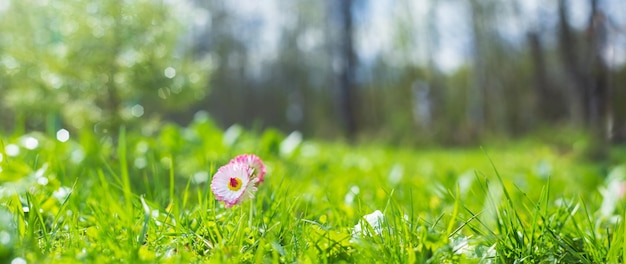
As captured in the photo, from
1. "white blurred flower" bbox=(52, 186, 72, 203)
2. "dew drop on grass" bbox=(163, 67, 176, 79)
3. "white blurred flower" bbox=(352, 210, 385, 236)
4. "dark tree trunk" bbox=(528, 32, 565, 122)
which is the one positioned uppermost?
"dew drop on grass" bbox=(163, 67, 176, 79)

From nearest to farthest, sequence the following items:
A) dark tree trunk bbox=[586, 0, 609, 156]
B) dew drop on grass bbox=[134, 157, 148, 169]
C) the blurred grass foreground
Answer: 1. the blurred grass foreground
2. dew drop on grass bbox=[134, 157, 148, 169]
3. dark tree trunk bbox=[586, 0, 609, 156]

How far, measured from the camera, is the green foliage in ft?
9.39

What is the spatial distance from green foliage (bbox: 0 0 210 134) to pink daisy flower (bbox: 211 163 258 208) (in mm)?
1994

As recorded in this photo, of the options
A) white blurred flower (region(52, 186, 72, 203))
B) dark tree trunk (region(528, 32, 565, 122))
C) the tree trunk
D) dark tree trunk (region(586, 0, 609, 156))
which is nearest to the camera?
white blurred flower (region(52, 186, 72, 203))

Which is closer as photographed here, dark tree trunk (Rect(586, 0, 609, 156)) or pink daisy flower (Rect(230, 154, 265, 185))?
pink daisy flower (Rect(230, 154, 265, 185))

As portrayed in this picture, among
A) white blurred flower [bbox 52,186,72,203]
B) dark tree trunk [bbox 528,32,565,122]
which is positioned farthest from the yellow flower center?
dark tree trunk [bbox 528,32,565,122]

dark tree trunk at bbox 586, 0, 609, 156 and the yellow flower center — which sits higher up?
the yellow flower center

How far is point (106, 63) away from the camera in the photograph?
9.55ft

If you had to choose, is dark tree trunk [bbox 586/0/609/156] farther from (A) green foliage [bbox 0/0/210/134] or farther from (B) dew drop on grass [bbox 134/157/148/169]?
(B) dew drop on grass [bbox 134/157/148/169]

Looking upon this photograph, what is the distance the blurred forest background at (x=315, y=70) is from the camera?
9.61 ft

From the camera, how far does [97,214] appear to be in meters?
1.09

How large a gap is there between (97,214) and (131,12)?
2.01 meters

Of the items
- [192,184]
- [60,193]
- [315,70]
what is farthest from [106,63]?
[315,70]

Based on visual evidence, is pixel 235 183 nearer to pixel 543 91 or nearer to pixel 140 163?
pixel 140 163
